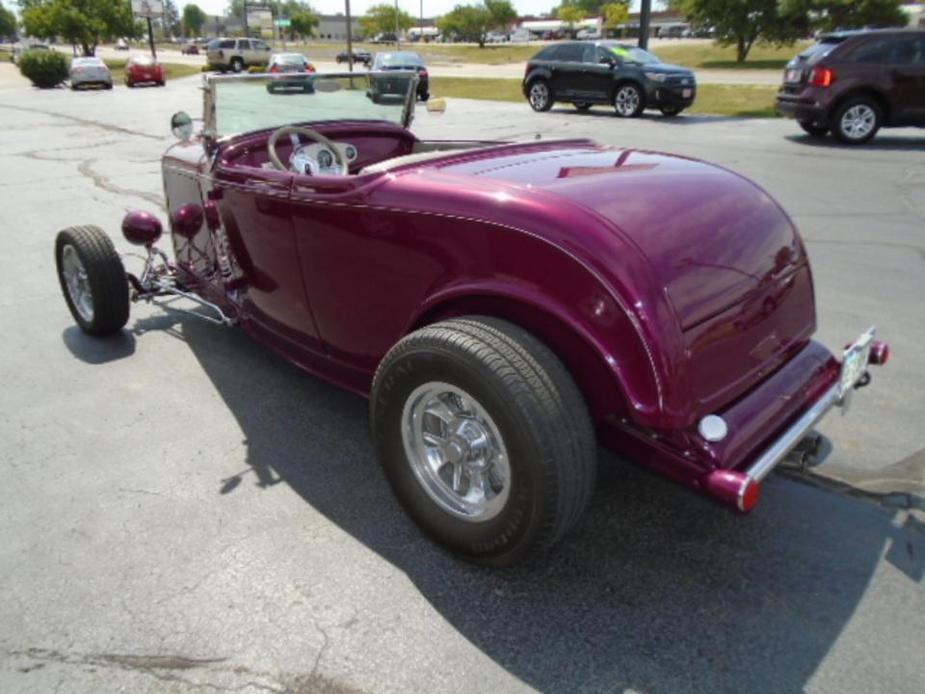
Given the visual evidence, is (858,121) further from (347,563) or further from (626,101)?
(347,563)

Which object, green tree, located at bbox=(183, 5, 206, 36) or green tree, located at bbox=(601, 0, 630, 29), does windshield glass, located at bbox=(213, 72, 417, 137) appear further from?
green tree, located at bbox=(183, 5, 206, 36)

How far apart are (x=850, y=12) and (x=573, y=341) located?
117 feet

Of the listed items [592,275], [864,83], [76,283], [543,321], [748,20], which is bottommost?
[76,283]

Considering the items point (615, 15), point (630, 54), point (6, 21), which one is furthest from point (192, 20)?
point (630, 54)

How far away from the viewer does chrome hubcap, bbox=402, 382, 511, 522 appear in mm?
2275

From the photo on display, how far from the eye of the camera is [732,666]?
2.02 m

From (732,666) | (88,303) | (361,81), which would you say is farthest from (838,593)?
(88,303)

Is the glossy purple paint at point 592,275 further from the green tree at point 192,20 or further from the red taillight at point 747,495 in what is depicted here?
the green tree at point 192,20

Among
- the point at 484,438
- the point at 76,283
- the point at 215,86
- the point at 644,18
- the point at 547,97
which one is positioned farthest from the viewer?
the point at 644,18

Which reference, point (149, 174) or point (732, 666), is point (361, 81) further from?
point (149, 174)

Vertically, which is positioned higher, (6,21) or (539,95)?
(6,21)

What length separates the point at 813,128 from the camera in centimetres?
1188

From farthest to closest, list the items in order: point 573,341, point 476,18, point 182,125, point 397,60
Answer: point 476,18 < point 397,60 < point 182,125 < point 573,341

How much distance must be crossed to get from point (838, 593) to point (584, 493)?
93 cm
